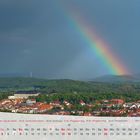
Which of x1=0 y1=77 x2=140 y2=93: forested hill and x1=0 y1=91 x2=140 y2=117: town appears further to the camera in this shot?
x1=0 y1=77 x2=140 y2=93: forested hill

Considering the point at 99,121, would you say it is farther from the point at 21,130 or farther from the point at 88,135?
the point at 21,130

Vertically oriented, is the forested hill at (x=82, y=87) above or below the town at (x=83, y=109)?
above

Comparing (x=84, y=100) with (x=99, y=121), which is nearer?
(x=99, y=121)

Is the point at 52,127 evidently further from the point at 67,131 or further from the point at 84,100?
the point at 84,100

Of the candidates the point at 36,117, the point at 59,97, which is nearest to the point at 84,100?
the point at 59,97

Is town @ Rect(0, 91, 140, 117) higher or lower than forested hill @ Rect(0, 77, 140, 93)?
lower

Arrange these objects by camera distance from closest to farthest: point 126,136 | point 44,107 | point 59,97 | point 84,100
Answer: point 126,136, point 44,107, point 84,100, point 59,97

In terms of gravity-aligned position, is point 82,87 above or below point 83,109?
above

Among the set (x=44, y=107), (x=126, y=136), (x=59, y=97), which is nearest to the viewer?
(x=126, y=136)

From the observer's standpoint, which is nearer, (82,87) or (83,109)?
(83,109)

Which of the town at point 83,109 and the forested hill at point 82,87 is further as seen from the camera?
the forested hill at point 82,87
